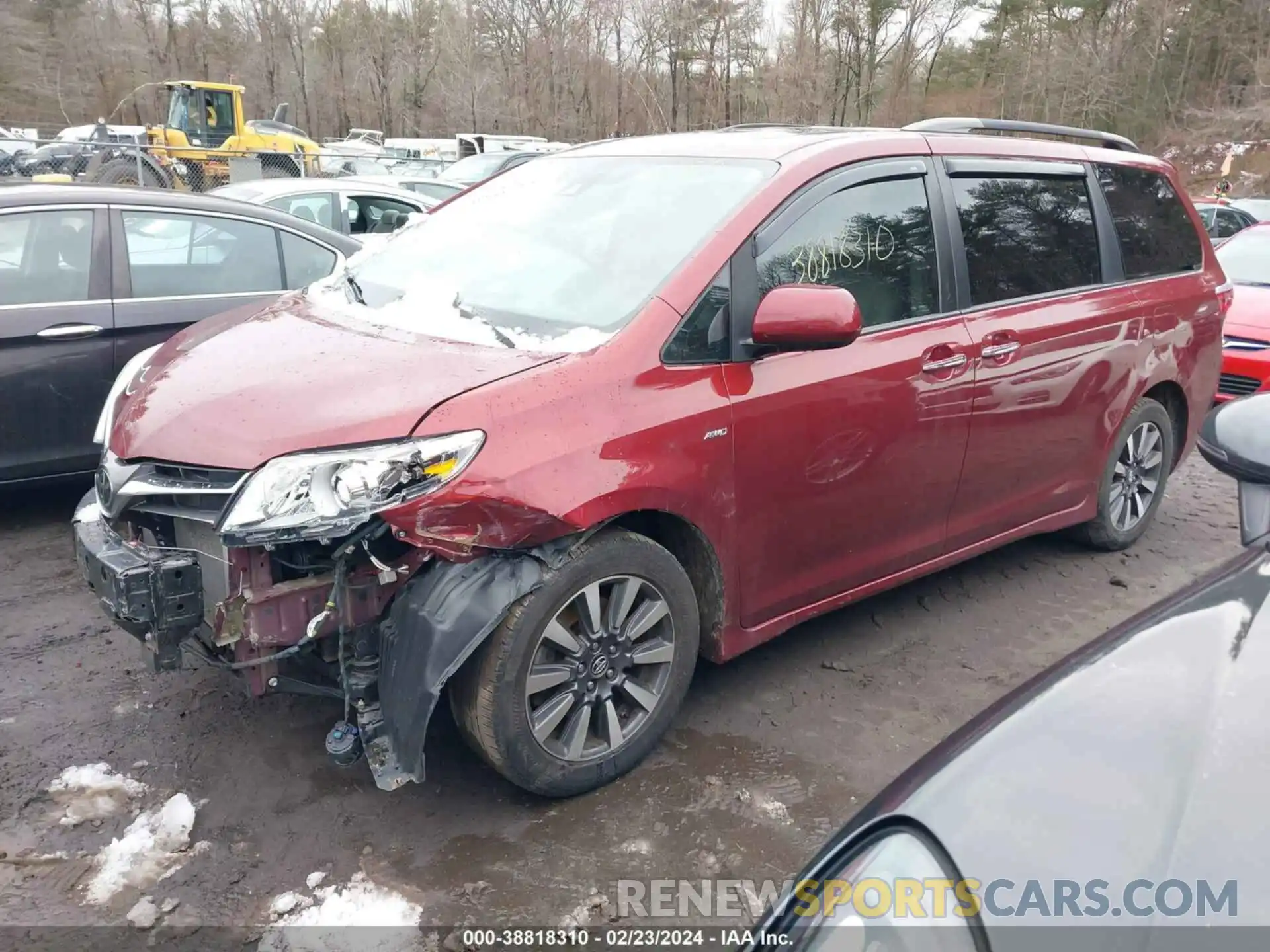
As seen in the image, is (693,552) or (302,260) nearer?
(693,552)

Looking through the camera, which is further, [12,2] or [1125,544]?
[12,2]

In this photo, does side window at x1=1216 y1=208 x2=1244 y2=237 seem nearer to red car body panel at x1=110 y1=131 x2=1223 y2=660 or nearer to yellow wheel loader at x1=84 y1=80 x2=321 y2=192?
red car body panel at x1=110 y1=131 x2=1223 y2=660

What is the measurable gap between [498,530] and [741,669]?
1525 mm

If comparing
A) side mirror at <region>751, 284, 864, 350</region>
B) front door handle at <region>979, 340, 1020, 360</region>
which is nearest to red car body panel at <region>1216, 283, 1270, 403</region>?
Result: front door handle at <region>979, 340, 1020, 360</region>

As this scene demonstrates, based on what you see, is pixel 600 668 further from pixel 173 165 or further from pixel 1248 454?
pixel 173 165

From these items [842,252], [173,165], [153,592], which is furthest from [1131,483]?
[173,165]

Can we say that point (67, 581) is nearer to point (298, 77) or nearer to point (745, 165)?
point (745, 165)

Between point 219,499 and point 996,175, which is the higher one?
point 996,175

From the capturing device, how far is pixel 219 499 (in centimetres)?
247

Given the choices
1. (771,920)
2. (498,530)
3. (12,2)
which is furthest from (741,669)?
(12,2)

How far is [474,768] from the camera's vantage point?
3.00 meters

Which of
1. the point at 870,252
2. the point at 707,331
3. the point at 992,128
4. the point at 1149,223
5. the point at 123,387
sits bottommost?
the point at 123,387

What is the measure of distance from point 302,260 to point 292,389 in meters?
3.15

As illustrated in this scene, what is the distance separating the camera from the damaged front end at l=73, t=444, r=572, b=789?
2.38 metres
